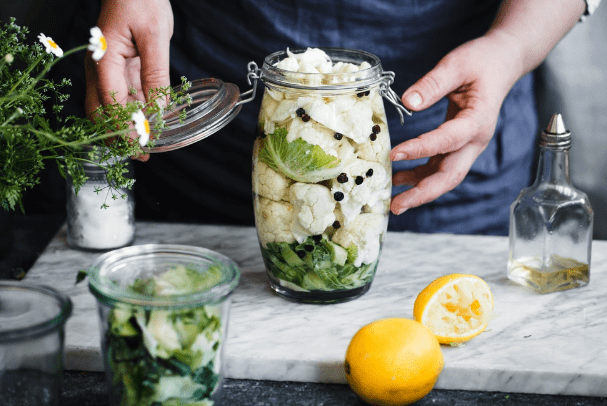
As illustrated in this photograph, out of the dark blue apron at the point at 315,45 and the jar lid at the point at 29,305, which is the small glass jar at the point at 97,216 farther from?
the jar lid at the point at 29,305

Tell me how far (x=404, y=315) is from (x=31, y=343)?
58cm

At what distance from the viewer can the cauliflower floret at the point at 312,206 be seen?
96 centimetres

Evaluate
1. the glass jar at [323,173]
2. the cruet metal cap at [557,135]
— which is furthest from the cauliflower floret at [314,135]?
the cruet metal cap at [557,135]

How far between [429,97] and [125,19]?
0.51 meters

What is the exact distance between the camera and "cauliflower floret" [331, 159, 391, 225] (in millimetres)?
967

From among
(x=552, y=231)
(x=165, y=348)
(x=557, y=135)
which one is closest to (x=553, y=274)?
(x=552, y=231)

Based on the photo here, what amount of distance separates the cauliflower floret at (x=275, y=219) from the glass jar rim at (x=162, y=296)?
8.4 inches

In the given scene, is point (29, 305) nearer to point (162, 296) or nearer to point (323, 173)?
point (162, 296)

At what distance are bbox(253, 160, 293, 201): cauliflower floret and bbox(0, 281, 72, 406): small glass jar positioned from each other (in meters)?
0.37

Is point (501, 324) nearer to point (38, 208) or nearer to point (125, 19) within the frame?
point (125, 19)

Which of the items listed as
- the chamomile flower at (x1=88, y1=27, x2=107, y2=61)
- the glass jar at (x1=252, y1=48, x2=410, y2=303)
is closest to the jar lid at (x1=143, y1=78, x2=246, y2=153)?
the glass jar at (x1=252, y1=48, x2=410, y2=303)

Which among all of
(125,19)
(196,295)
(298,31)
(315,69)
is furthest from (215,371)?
(298,31)

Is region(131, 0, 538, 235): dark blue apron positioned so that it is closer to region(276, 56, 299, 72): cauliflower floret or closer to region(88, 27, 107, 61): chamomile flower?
region(276, 56, 299, 72): cauliflower floret

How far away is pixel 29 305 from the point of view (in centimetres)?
73
